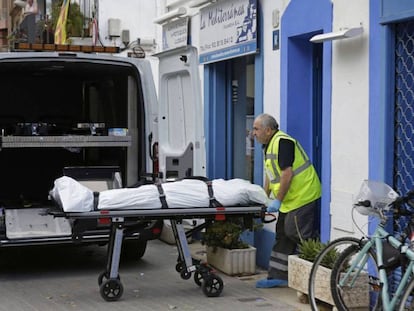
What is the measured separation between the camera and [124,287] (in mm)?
7566

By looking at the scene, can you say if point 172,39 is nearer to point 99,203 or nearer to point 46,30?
point 99,203

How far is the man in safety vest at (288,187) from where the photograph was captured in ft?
23.7

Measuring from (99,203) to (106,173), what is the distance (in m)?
2.03

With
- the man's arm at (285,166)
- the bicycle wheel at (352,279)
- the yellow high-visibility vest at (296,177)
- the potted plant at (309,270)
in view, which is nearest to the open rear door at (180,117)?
the yellow high-visibility vest at (296,177)

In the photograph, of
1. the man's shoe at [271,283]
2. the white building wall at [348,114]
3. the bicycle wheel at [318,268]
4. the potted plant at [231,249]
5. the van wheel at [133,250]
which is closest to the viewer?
the bicycle wheel at [318,268]

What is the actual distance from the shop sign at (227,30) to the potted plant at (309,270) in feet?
8.85

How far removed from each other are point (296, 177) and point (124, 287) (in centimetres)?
191

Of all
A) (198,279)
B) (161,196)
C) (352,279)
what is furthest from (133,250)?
(352,279)

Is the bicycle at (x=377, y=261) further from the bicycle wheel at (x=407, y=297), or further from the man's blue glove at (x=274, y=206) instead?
the man's blue glove at (x=274, y=206)

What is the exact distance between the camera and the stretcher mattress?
258 inches

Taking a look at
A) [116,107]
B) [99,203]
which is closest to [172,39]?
[116,107]

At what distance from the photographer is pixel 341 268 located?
577 centimetres

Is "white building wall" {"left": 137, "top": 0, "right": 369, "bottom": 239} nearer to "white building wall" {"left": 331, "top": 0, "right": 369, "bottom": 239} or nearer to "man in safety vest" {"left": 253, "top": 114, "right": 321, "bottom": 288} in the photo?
"white building wall" {"left": 331, "top": 0, "right": 369, "bottom": 239}

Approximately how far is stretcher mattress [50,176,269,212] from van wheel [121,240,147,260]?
1.89 metres
